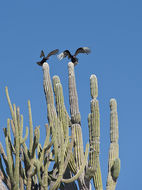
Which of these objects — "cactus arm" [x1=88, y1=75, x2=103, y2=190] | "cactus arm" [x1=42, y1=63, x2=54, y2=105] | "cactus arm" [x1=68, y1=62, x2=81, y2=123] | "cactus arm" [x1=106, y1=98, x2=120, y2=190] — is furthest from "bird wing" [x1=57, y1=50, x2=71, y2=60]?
"cactus arm" [x1=106, y1=98, x2=120, y2=190]

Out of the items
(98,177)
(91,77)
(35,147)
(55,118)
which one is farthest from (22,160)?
(91,77)

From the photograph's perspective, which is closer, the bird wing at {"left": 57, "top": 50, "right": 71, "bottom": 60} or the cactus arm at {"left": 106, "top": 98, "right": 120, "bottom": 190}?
the cactus arm at {"left": 106, "top": 98, "right": 120, "bottom": 190}

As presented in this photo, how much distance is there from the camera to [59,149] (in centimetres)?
1055

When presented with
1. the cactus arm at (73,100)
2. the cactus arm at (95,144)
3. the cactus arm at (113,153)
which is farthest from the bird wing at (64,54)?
the cactus arm at (113,153)

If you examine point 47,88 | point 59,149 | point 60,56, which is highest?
point 60,56

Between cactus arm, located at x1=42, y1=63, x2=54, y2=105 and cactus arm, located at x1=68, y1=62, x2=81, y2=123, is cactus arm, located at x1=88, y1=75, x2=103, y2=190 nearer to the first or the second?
cactus arm, located at x1=68, y1=62, x2=81, y2=123

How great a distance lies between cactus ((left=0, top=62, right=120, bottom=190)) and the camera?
31.6 ft

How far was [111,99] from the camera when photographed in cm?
1177

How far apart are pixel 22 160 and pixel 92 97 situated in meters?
2.41

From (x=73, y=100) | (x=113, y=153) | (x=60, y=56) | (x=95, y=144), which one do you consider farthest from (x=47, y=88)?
(x=113, y=153)

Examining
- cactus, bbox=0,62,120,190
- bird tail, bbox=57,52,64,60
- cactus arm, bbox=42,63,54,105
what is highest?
bird tail, bbox=57,52,64,60

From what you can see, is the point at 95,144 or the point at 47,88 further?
the point at 47,88

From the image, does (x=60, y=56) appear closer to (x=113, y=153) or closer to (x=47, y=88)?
(x=47, y=88)

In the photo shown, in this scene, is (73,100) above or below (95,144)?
above
